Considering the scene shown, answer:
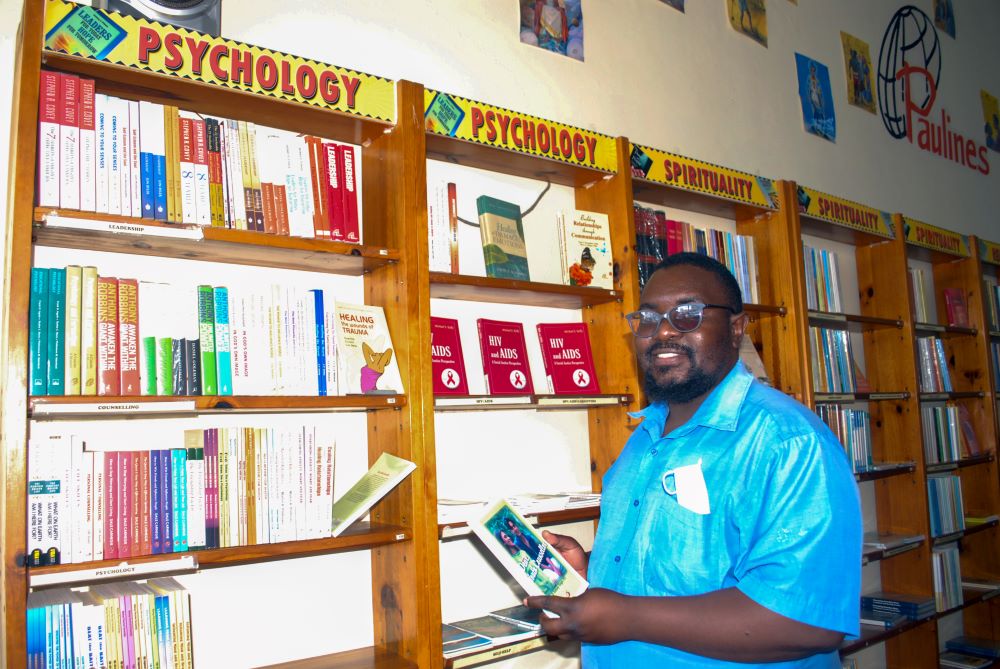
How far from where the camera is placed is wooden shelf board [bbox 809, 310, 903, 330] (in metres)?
3.57

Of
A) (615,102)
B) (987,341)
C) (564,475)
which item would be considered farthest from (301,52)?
(987,341)

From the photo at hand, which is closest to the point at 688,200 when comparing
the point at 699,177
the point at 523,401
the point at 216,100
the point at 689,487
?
the point at 699,177

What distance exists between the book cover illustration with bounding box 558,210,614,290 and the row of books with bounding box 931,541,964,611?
261 cm

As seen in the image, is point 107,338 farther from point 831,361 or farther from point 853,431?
point 853,431

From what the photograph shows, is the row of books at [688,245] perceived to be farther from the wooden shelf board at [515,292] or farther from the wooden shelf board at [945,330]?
the wooden shelf board at [945,330]

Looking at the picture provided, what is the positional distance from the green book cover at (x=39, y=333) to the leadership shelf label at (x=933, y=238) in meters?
4.10

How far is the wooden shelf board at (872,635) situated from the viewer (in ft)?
11.2

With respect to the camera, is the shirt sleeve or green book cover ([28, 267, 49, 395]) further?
green book cover ([28, 267, 49, 395])

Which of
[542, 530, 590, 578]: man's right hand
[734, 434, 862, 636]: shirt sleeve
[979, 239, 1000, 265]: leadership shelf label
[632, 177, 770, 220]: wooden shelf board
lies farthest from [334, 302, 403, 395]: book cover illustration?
[979, 239, 1000, 265]: leadership shelf label

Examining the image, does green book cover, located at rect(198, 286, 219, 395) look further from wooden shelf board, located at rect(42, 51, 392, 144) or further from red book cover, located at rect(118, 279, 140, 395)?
wooden shelf board, located at rect(42, 51, 392, 144)

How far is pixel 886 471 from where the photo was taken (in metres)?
3.71

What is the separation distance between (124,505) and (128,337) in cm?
38

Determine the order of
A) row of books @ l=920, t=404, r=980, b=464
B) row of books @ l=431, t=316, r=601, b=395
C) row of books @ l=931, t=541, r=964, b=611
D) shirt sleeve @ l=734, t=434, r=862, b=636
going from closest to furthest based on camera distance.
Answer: shirt sleeve @ l=734, t=434, r=862, b=636, row of books @ l=431, t=316, r=601, b=395, row of books @ l=931, t=541, r=964, b=611, row of books @ l=920, t=404, r=980, b=464

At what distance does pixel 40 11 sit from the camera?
1.71 meters
